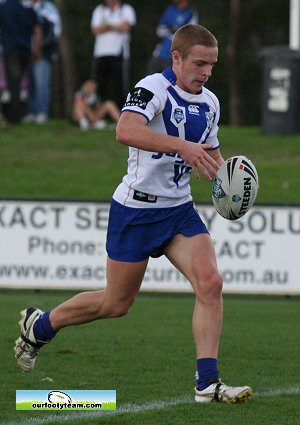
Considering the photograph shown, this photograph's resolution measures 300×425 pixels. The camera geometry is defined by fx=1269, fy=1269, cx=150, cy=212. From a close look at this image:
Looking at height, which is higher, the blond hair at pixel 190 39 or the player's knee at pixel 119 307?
the blond hair at pixel 190 39

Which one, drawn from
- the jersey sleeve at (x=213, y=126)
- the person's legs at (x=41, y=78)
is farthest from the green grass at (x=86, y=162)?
the jersey sleeve at (x=213, y=126)

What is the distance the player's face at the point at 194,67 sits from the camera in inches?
269

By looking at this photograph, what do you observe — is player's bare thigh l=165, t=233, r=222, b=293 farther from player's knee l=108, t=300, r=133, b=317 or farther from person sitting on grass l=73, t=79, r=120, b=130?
person sitting on grass l=73, t=79, r=120, b=130

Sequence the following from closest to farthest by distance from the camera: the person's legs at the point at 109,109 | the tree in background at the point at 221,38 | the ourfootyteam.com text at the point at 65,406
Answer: the ourfootyteam.com text at the point at 65,406 → the person's legs at the point at 109,109 → the tree in background at the point at 221,38

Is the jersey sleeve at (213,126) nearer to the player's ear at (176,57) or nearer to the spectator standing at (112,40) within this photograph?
the player's ear at (176,57)

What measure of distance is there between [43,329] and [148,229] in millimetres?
971

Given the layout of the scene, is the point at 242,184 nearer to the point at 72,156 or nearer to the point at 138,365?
the point at 138,365

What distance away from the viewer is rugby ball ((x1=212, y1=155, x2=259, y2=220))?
274 inches

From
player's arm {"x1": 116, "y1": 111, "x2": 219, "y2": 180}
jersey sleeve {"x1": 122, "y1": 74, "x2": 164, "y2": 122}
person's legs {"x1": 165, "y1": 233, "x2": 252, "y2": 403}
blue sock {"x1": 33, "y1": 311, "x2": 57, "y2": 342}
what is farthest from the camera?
blue sock {"x1": 33, "y1": 311, "x2": 57, "y2": 342}

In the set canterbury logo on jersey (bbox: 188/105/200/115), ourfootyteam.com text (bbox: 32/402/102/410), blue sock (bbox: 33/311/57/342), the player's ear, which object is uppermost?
the player's ear

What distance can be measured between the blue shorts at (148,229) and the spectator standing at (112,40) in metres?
12.4

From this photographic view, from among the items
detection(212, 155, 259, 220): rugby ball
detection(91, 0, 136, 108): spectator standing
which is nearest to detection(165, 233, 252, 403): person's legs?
detection(212, 155, 259, 220): rugby ball

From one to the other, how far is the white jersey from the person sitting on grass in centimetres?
1314

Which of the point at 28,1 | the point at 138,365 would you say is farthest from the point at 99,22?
the point at 138,365
